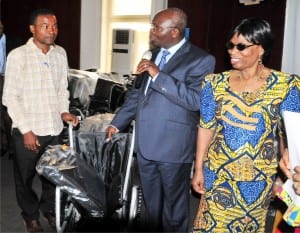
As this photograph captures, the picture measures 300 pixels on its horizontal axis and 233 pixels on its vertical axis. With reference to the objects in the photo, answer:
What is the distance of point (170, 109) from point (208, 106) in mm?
433

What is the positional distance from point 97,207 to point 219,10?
3.49 m

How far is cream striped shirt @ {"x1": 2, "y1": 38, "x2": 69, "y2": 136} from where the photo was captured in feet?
8.23

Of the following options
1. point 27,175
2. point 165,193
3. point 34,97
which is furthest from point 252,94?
point 27,175

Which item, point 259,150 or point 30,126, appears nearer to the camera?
point 259,150

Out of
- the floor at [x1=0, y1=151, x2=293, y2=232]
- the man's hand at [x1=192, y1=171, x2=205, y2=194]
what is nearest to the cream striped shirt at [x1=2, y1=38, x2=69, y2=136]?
the floor at [x1=0, y1=151, x2=293, y2=232]

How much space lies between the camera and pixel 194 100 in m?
2.23

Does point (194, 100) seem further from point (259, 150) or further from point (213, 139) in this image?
point (259, 150)

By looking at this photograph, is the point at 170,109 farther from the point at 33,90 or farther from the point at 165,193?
the point at 33,90

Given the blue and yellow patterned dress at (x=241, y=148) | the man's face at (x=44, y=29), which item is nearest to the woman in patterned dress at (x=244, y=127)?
the blue and yellow patterned dress at (x=241, y=148)

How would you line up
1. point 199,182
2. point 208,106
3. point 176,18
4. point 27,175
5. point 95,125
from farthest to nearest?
point 95,125 → point 27,175 → point 176,18 → point 199,182 → point 208,106

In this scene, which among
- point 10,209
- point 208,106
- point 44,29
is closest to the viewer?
point 208,106

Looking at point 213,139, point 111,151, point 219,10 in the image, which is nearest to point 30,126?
point 111,151

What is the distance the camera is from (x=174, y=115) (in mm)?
2330

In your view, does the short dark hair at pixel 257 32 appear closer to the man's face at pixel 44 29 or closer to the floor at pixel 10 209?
the floor at pixel 10 209
